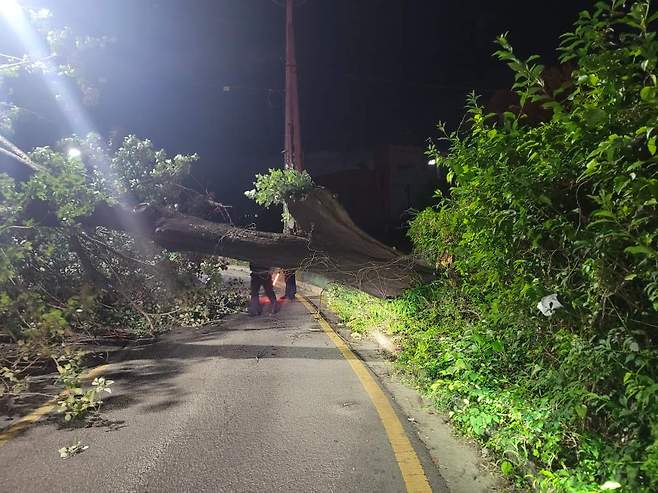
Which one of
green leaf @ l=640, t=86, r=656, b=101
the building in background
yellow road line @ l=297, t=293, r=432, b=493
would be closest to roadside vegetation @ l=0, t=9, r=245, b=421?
yellow road line @ l=297, t=293, r=432, b=493

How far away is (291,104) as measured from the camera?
13.4 m

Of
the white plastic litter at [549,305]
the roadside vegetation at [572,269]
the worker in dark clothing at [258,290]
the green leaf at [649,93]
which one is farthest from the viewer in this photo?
the worker in dark clothing at [258,290]

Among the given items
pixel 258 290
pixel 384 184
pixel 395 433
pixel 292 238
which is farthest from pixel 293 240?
pixel 384 184

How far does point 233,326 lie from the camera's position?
10.2 m

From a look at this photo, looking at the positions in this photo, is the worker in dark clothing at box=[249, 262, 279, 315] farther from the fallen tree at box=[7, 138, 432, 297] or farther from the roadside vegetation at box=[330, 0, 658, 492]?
the roadside vegetation at box=[330, 0, 658, 492]

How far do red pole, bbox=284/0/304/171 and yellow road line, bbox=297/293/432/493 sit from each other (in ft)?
25.8

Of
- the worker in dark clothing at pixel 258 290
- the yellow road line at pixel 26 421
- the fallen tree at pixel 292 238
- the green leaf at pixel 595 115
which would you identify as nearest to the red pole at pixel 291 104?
the worker in dark clothing at pixel 258 290

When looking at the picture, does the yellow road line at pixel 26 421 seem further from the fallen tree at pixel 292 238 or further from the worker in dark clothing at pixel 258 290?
the worker in dark clothing at pixel 258 290

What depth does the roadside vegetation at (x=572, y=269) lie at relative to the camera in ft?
8.68

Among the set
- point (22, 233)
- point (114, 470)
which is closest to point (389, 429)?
point (114, 470)

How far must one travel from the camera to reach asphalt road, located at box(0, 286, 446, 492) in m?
3.54

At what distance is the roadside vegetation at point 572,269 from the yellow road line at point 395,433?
1.62 ft

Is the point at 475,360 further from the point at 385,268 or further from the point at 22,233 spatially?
the point at 22,233

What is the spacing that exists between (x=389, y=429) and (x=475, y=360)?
967mm
